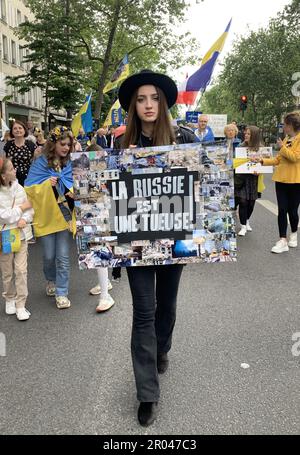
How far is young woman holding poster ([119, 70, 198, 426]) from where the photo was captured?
2672 mm

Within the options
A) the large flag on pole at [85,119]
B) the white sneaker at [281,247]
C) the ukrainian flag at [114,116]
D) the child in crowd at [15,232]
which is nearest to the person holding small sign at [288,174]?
the white sneaker at [281,247]

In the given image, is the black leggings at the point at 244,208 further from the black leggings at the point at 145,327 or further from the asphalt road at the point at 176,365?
the black leggings at the point at 145,327

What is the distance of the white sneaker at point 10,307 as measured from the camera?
4.48 m

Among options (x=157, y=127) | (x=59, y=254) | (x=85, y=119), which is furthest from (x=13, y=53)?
(x=157, y=127)

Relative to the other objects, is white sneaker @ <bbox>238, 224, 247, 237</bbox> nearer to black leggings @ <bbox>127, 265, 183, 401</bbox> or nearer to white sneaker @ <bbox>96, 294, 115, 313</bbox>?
white sneaker @ <bbox>96, 294, 115, 313</bbox>

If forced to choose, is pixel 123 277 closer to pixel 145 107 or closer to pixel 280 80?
pixel 145 107

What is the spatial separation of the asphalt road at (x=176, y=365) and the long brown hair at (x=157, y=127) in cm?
161

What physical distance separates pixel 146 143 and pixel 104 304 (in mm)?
2197

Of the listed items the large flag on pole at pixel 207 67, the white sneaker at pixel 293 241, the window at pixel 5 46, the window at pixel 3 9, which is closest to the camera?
the large flag on pole at pixel 207 67

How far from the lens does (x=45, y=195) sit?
4.58m

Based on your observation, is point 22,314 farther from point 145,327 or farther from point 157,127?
point 157,127

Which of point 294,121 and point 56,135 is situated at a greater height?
point 294,121

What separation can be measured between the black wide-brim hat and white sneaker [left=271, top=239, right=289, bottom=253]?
13.9 feet
